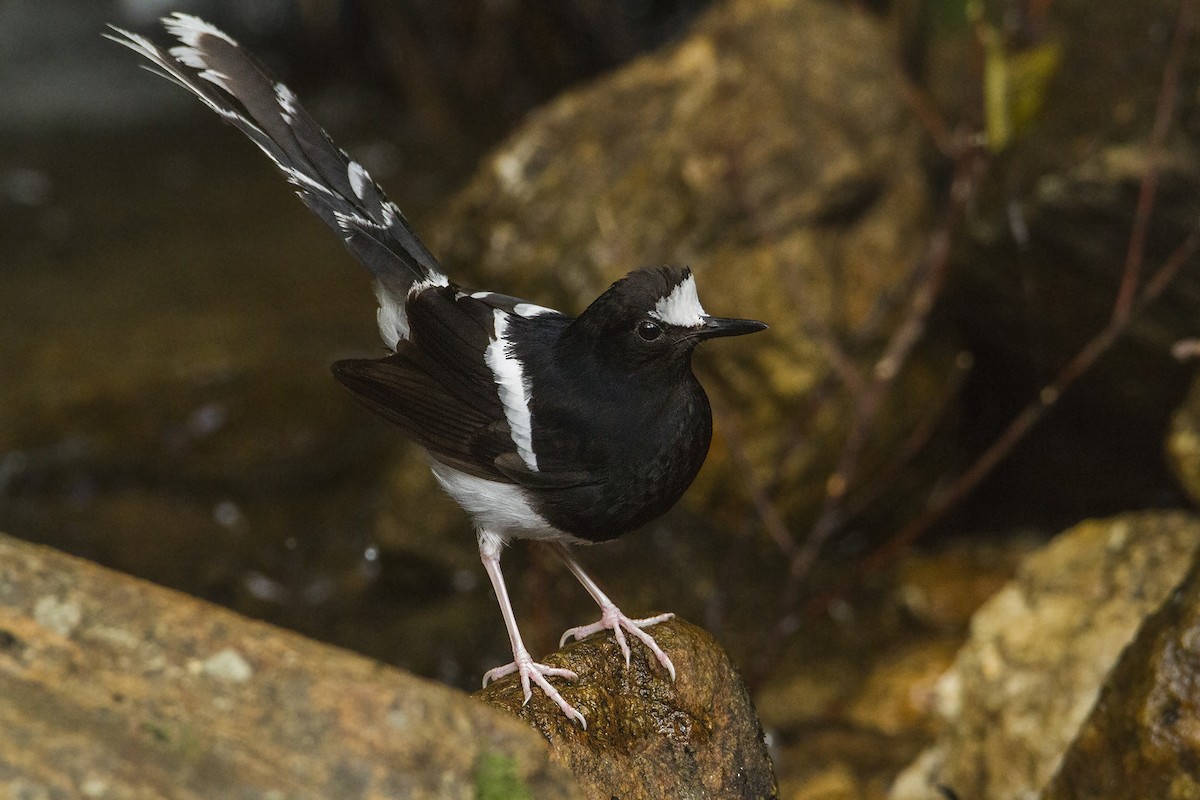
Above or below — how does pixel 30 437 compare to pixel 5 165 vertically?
below

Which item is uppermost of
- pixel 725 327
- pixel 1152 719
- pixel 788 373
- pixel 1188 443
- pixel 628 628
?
pixel 725 327

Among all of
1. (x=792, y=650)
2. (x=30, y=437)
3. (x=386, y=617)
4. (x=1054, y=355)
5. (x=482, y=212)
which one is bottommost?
(x=792, y=650)

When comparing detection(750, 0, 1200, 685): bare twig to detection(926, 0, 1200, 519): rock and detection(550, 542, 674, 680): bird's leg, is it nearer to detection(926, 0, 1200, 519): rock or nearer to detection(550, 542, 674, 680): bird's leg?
detection(926, 0, 1200, 519): rock

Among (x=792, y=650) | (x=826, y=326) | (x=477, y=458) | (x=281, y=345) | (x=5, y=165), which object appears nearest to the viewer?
(x=477, y=458)

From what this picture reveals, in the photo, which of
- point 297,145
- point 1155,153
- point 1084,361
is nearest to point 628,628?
point 297,145

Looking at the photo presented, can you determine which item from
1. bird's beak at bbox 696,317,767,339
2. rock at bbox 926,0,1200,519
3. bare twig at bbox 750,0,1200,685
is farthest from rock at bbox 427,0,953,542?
bird's beak at bbox 696,317,767,339

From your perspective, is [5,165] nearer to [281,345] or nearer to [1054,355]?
[281,345]

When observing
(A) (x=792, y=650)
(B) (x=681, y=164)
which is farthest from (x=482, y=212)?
(A) (x=792, y=650)

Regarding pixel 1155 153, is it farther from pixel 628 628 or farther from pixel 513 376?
pixel 628 628
